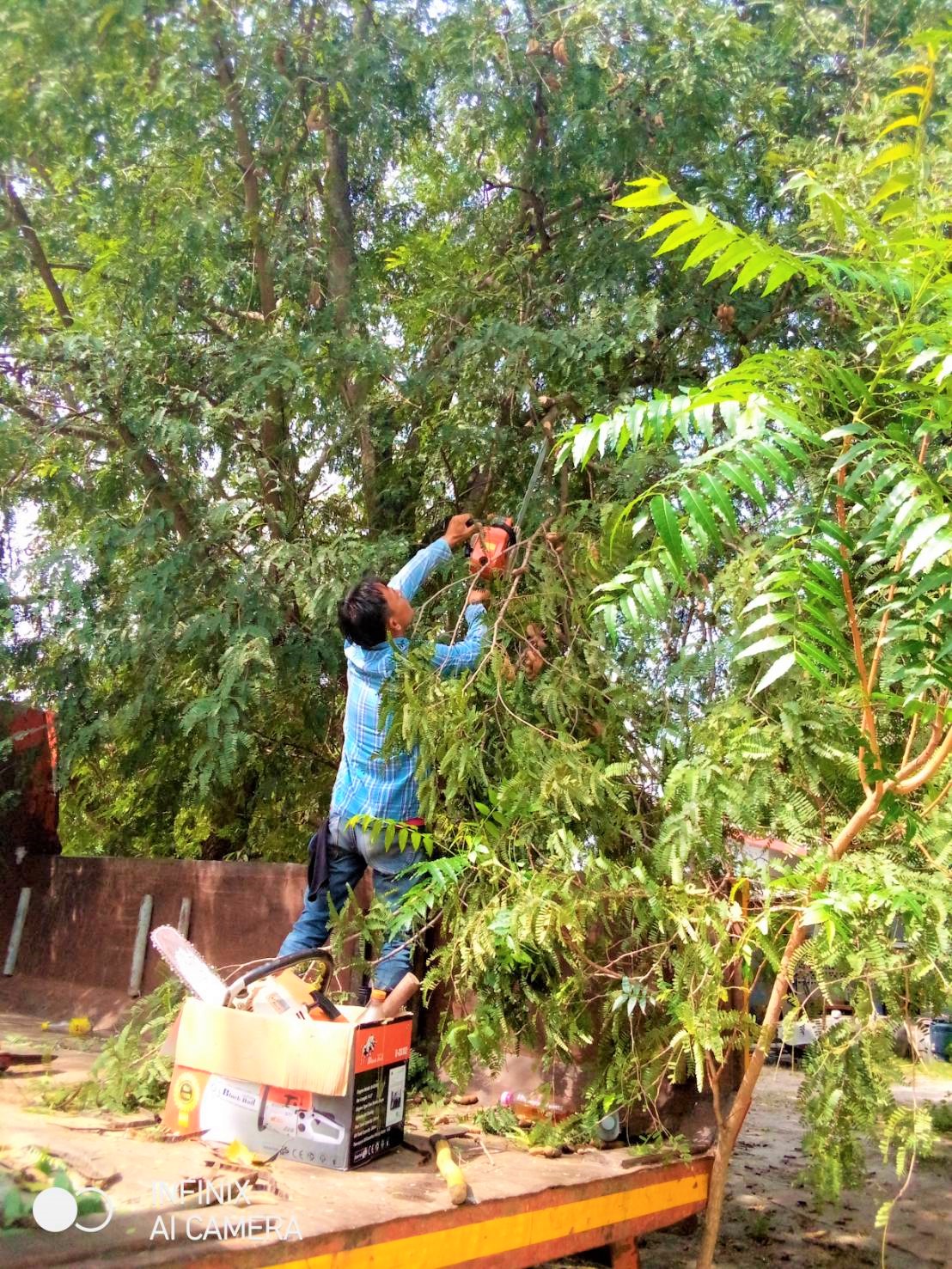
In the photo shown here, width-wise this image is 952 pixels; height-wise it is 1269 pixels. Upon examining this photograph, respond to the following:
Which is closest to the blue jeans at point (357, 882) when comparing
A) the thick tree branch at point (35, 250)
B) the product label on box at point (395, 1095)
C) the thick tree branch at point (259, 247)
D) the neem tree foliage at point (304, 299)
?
the product label on box at point (395, 1095)

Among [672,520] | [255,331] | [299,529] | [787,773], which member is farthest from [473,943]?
[255,331]

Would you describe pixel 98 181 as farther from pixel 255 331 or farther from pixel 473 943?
pixel 473 943

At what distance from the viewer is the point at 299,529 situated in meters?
4.64

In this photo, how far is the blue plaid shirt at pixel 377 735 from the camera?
3383 millimetres

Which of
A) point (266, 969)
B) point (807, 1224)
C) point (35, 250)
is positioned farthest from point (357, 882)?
point (35, 250)

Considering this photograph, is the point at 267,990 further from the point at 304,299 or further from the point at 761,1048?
the point at 304,299

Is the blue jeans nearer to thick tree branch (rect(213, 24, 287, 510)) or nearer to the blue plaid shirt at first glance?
the blue plaid shirt

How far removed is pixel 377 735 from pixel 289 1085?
1.33 metres

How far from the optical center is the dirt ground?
3.89 metres

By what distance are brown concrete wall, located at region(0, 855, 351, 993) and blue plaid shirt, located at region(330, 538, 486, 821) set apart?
2.26 feet

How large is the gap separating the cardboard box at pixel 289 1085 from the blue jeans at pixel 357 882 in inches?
21.0

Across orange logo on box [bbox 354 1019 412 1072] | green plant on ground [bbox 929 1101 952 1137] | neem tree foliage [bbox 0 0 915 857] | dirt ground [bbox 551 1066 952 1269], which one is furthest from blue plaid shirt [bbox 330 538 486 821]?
green plant on ground [bbox 929 1101 952 1137]

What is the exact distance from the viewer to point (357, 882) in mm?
3510

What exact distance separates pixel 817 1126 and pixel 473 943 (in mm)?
951
